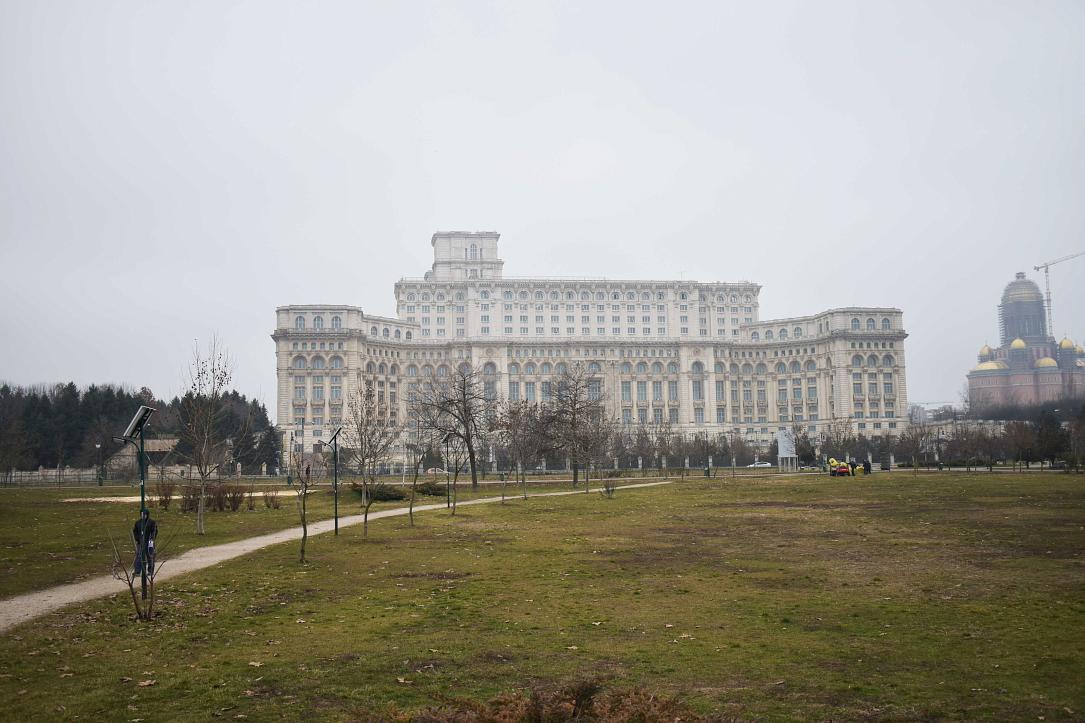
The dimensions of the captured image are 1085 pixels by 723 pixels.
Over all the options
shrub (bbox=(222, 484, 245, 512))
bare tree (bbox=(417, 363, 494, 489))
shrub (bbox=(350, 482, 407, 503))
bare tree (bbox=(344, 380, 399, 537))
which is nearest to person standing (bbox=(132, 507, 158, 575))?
Result: bare tree (bbox=(344, 380, 399, 537))

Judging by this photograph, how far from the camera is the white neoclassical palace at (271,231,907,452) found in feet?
474

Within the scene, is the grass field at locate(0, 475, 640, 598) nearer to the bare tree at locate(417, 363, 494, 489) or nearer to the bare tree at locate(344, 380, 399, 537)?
the bare tree at locate(344, 380, 399, 537)

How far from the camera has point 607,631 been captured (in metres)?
12.4

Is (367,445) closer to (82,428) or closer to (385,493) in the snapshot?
(385,493)

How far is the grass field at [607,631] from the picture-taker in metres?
9.26

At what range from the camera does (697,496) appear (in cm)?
4409

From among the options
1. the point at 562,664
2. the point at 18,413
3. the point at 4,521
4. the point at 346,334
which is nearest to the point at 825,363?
the point at 346,334

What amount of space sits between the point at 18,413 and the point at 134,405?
13.1 meters

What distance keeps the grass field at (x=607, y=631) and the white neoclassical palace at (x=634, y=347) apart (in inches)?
4719

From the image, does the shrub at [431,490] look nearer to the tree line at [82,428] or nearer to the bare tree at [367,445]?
the bare tree at [367,445]

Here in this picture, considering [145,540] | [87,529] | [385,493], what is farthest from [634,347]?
[145,540]

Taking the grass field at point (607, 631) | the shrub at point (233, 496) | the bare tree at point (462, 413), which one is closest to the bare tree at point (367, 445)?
the bare tree at point (462, 413)

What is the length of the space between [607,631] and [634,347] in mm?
138840

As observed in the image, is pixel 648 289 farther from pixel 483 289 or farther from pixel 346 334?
pixel 346 334
